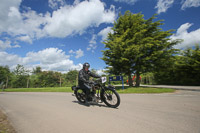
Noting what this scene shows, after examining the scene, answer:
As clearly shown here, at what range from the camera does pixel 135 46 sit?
443 inches

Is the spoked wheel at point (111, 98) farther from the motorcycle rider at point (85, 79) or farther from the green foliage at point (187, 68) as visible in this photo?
the green foliage at point (187, 68)

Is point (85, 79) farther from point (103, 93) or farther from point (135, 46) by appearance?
point (135, 46)

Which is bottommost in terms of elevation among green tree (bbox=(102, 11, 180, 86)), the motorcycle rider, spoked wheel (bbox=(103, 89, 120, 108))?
spoked wheel (bbox=(103, 89, 120, 108))

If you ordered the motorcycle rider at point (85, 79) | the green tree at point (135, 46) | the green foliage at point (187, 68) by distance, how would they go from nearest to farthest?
the motorcycle rider at point (85, 79) → the green tree at point (135, 46) → the green foliage at point (187, 68)

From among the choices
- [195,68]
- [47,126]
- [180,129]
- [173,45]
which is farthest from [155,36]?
[47,126]

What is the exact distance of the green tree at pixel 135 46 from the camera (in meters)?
11.7

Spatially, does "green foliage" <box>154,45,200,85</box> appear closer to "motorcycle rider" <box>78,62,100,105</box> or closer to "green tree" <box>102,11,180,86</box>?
"green tree" <box>102,11,180,86</box>

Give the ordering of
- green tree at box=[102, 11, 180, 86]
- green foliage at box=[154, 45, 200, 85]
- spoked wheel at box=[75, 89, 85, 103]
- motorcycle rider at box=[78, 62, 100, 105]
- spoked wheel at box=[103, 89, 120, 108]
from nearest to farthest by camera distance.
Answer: spoked wheel at box=[103, 89, 120, 108], motorcycle rider at box=[78, 62, 100, 105], spoked wheel at box=[75, 89, 85, 103], green tree at box=[102, 11, 180, 86], green foliage at box=[154, 45, 200, 85]

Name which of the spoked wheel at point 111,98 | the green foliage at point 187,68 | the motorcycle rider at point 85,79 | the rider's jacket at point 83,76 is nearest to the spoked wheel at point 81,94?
the motorcycle rider at point 85,79

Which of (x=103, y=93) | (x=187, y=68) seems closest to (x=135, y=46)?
(x=103, y=93)

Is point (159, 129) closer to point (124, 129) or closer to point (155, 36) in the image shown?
point (124, 129)

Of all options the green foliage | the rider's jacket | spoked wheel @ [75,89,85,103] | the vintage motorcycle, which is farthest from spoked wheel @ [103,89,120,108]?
the green foliage

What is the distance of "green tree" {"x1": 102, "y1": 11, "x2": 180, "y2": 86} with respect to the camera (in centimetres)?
1172

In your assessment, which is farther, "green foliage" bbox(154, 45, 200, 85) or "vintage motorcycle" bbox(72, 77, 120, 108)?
"green foliage" bbox(154, 45, 200, 85)
